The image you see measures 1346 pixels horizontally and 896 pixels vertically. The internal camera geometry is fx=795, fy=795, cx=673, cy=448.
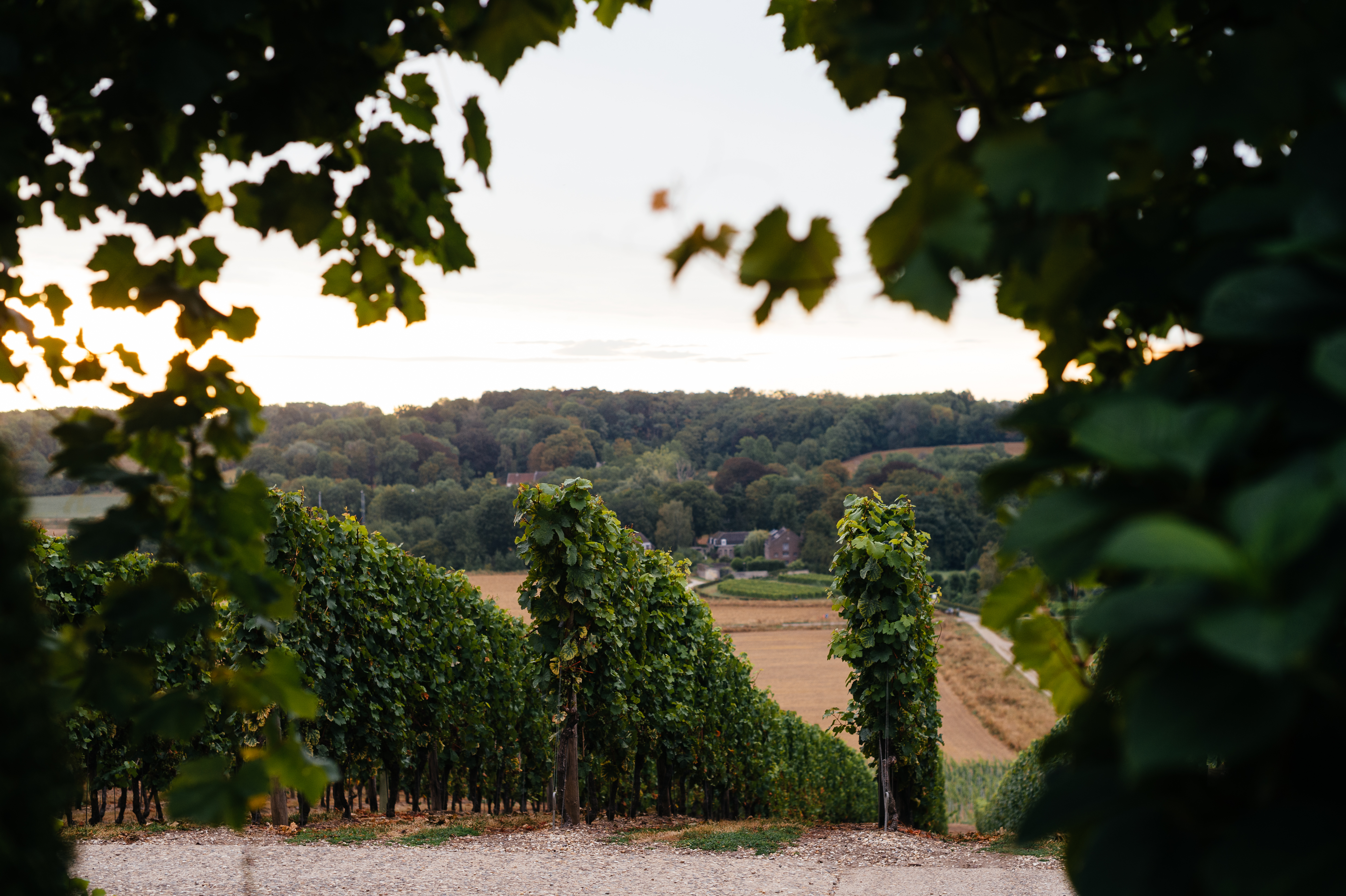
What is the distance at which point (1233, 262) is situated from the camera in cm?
70

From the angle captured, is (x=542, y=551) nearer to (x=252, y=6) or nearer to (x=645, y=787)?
(x=645, y=787)

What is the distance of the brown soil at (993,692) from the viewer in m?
29.4

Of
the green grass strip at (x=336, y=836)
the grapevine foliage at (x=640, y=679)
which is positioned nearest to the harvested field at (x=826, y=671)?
the grapevine foliage at (x=640, y=679)

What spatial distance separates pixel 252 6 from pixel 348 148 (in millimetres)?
648

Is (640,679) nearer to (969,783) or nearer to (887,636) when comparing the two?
(887,636)

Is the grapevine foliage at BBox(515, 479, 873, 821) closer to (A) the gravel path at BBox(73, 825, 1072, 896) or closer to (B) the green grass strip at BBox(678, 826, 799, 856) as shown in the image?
(B) the green grass strip at BBox(678, 826, 799, 856)

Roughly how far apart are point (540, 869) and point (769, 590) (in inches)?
1780

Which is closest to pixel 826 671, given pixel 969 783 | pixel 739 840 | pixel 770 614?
pixel 969 783

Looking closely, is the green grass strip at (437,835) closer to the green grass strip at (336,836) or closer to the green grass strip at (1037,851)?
the green grass strip at (336,836)

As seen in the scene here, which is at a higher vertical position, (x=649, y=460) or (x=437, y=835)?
(x=649, y=460)

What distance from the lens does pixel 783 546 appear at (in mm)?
63531

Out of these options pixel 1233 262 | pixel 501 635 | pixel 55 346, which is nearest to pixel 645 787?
pixel 501 635

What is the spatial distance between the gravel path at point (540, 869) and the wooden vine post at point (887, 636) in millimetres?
2270

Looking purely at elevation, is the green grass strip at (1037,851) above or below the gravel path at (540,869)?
below
